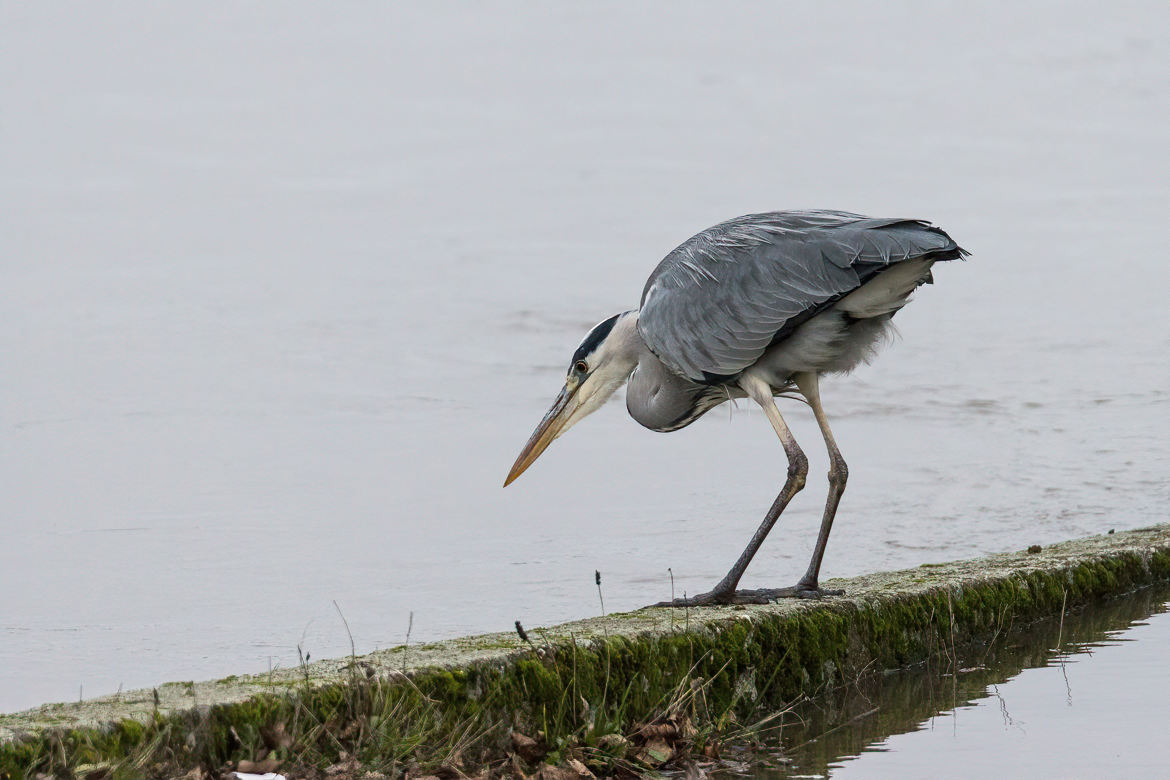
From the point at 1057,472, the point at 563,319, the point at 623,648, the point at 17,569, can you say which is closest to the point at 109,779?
the point at 623,648

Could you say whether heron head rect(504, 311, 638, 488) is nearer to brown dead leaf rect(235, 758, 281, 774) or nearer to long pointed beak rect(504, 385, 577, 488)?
long pointed beak rect(504, 385, 577, 488)

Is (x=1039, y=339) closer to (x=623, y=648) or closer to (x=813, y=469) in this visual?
(x=813, y=469)

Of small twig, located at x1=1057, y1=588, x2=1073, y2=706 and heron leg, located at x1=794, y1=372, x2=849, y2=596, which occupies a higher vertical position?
heron leg, located at x1=794, y1=372, x2=849, y2=596

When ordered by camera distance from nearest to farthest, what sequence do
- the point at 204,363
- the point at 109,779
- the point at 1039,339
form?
the point at 109,779
the point at 204,363
the point at 1039,339

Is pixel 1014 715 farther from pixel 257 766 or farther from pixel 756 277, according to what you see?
pixel 257 766

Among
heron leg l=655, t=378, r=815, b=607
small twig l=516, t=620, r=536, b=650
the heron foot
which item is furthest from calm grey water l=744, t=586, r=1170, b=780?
small twig l=516, t=620, r=536, b=650

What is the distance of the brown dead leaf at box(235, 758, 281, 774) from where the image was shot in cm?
423

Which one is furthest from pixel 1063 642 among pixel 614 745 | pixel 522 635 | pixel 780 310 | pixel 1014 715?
pixel 522 635

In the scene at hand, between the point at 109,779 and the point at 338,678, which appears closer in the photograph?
the point at 109,779

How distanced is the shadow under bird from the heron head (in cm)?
19

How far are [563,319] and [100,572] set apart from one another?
32.0 feet

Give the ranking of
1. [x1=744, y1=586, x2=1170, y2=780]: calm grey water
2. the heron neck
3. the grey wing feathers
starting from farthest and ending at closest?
the heron neck
the grey wing feathers
[x1=744, y1=586, x2=1170, y2=780]: calm grey water

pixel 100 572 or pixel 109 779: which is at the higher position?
pixel 109 779

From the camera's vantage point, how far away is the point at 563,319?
17.9 meters
